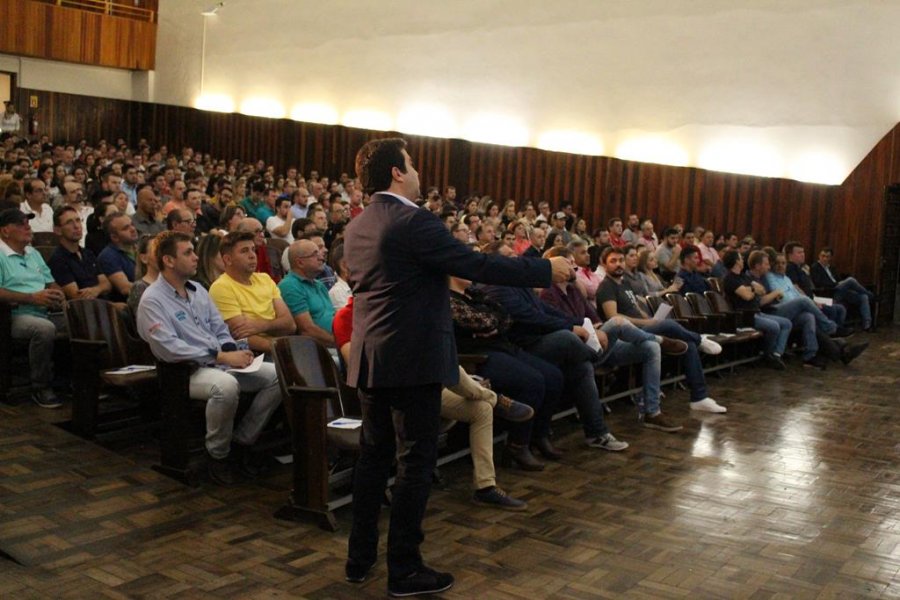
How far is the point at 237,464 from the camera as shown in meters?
4.15

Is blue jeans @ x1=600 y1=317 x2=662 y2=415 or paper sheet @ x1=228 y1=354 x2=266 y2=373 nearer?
paper sheet @ x1=228 y1=354 x2=266 y2=373

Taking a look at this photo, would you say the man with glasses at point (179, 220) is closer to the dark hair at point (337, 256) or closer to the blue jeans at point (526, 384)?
the dark hair at point (337, 256)

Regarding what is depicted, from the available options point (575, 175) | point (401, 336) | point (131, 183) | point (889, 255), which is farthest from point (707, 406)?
point (575, 175)

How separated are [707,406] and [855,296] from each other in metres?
5.93

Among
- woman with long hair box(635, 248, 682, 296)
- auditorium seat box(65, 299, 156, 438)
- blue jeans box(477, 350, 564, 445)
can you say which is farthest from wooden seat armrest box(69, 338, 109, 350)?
woman with long hair box(635, 248, 682, 296)

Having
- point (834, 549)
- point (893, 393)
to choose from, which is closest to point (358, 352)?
point (834, 549)

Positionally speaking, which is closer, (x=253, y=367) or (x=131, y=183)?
(x=253, y=367)

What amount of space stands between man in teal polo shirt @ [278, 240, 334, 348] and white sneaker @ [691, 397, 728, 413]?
253cm

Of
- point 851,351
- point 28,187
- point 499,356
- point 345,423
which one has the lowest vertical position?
point 851,351

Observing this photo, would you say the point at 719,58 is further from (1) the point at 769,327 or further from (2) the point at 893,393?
(2) the point at 893,393

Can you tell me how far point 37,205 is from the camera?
7203 millimetres

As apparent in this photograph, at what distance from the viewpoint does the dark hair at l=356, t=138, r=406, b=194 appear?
116 inches

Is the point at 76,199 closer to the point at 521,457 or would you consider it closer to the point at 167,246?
the point at 167,246

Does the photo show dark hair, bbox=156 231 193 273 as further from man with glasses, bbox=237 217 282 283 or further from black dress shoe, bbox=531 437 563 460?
man with glasses, bbox=237 217 282 283
